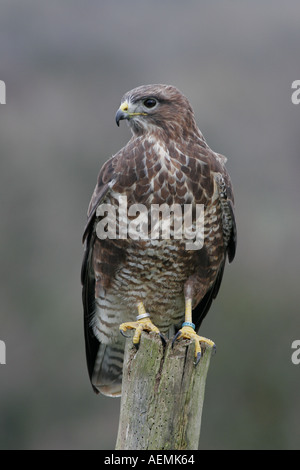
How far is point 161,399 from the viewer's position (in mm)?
3590

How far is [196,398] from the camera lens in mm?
3643

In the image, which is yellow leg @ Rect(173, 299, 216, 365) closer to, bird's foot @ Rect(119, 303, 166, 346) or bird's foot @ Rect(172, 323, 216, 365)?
bird's foot @ Rect(172, 323, 216, 365)

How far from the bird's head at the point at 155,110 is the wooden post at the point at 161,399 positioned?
1.26m

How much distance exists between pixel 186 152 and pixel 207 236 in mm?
509

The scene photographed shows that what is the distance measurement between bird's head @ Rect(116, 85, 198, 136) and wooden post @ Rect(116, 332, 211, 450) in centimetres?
126

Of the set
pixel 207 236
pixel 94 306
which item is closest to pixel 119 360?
pixel 94 306

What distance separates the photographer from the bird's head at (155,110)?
162 inches

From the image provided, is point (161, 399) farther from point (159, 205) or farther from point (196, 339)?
point (159, 205)
